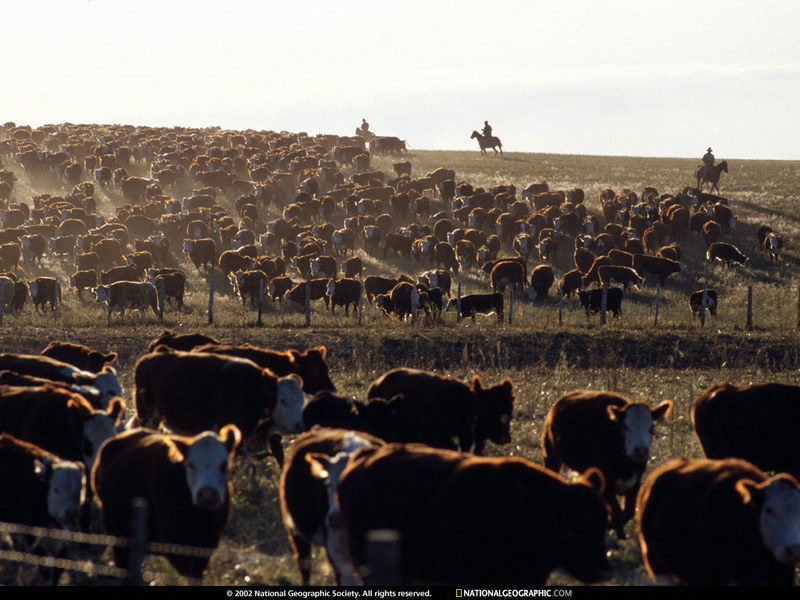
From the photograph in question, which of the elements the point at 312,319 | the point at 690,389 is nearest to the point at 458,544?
the point at 690,389

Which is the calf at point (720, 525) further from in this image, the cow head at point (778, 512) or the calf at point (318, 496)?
the calf at point (318, 496)

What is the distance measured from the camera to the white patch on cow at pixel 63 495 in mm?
7535

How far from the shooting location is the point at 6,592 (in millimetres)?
6469

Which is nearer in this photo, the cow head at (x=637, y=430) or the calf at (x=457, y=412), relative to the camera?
the cow head at (x=637, y=430)

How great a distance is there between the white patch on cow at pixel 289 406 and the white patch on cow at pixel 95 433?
1843 mm

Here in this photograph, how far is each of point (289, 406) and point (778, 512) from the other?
5392mm

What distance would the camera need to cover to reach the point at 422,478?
6.80 metres

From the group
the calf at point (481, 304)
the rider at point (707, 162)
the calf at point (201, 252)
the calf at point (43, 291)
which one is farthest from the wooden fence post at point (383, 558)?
the rider at point (707, 162)

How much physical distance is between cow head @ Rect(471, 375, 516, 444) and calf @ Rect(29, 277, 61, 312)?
2115cm

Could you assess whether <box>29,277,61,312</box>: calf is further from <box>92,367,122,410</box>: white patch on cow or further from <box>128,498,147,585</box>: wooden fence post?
<box>128,498,147,585</box>: wooden fence post

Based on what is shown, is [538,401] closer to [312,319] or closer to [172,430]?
[172,430]

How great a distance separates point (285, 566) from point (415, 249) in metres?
30.8

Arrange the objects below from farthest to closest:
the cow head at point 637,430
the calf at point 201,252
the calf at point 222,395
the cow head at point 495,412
Answer: the calf at point 201,252, the cow head at point 495,412, the calf at point 222,395, the cow head at point 637,430

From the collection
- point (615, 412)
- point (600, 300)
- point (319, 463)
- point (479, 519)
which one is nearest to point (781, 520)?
point (479, 519)
